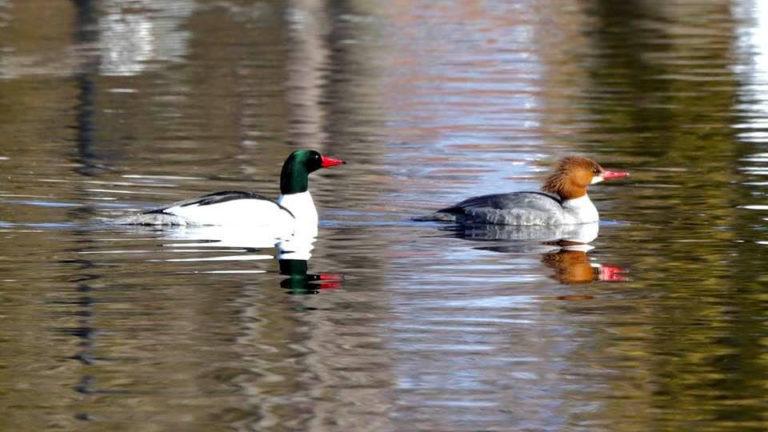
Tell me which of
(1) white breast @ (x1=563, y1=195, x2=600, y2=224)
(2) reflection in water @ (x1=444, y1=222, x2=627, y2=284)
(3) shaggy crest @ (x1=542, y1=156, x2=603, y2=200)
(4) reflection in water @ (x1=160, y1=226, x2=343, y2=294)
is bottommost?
(2) reflection in water @ (x1=444, y1=222, x2=627, y2=284)

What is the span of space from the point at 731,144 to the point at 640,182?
3610mm

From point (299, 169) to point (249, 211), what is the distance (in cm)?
80

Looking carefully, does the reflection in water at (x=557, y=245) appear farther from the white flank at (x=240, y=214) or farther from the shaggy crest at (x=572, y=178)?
the white flank at (x=240, y=214)

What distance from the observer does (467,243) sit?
15.4m

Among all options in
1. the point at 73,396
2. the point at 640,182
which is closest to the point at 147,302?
the point at 73,396

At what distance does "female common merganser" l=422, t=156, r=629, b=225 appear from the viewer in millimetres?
16219

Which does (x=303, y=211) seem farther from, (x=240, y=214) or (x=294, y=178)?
(x=240, y=214)

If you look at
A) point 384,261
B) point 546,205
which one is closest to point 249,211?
point 384,261

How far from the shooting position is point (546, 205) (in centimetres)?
1645

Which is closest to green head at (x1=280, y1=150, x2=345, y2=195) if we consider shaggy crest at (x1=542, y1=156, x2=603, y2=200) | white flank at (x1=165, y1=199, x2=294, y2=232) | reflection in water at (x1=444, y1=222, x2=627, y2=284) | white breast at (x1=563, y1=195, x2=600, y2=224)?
white flank at (x1=165, y1=199, x2=294, y2=232)

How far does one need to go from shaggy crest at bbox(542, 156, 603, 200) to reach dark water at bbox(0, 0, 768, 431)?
58 cm

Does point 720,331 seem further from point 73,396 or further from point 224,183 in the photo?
point 224,183

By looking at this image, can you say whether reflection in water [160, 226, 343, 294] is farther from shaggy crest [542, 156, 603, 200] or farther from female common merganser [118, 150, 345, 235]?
shaggy crest [542, 156, 603, 200]

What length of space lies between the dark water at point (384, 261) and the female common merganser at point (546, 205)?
356 millimetres
